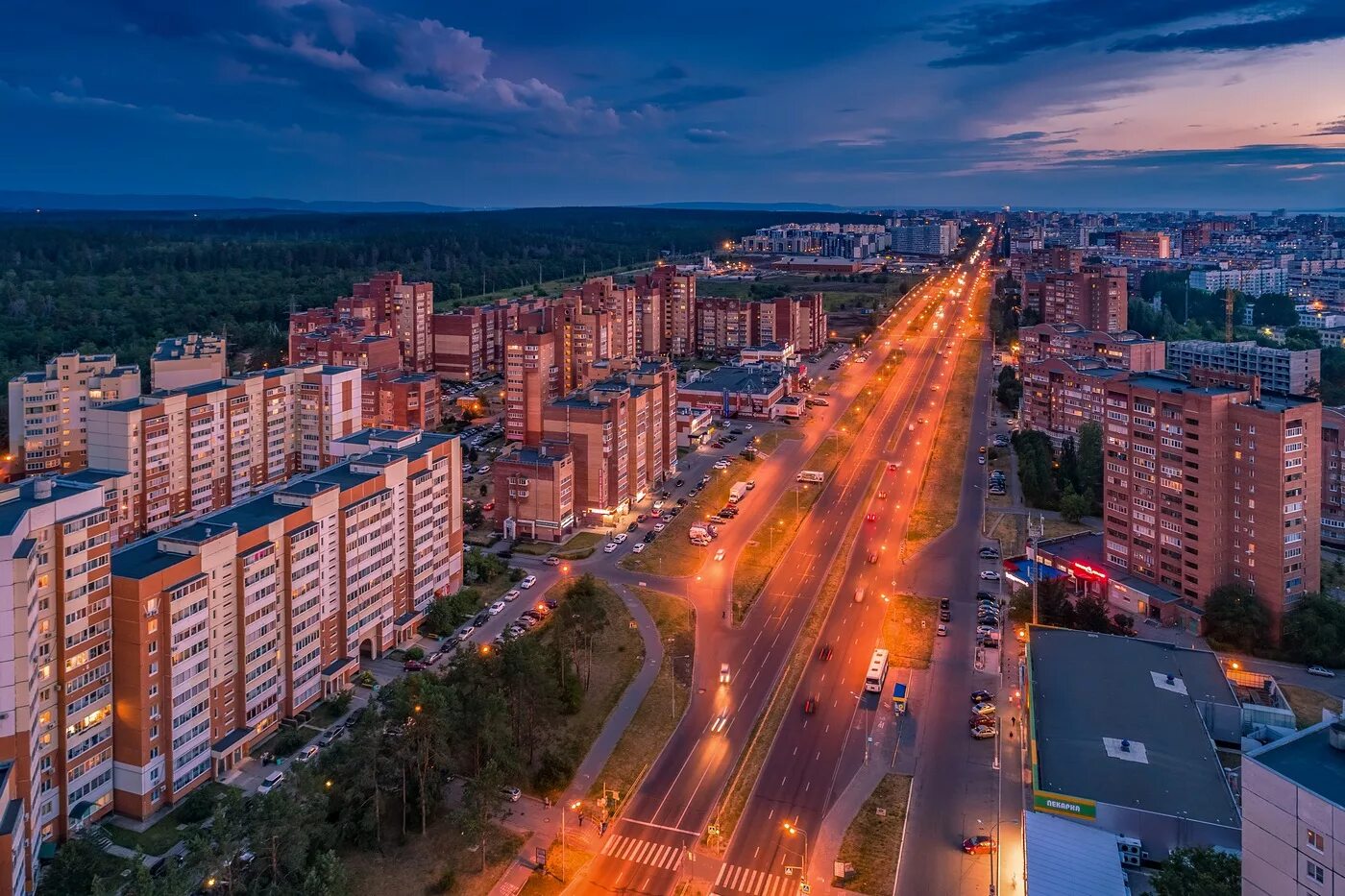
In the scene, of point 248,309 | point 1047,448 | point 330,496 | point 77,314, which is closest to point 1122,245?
point 1047,448

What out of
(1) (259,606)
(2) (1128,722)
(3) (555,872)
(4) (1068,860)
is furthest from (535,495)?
(4) (1068,860)

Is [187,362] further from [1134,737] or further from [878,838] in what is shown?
[1134,737]

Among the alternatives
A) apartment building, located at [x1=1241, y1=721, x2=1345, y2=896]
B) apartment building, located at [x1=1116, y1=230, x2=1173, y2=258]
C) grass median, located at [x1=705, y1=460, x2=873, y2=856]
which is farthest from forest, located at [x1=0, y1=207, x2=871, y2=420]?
apartment building, located at [x1=1116, y1=230, x2=1173, y2=258]

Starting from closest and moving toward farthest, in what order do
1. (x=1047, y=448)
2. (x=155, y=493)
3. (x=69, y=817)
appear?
(x=69, y=817)
(x=155, y=493)
(x=1047, y=448)

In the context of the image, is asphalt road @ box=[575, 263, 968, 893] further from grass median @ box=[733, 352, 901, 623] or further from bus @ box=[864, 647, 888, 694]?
bus @ box=[864, 647, 888, 694]

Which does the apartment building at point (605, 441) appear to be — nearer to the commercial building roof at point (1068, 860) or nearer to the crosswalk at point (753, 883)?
the crosswalk at point (753, 883)

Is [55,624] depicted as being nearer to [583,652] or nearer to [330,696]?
[330,696]
